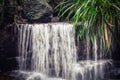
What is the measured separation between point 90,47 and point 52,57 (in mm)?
1242

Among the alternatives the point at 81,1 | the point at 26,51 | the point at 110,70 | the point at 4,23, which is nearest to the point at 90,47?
the point at 110,70

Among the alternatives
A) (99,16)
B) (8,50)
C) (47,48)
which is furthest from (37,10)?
(99,16)

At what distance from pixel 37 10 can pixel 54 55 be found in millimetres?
1671

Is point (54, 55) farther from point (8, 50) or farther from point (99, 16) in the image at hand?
point (99, 16)

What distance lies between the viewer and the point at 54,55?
8.32 metres

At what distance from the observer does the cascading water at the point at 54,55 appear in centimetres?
825

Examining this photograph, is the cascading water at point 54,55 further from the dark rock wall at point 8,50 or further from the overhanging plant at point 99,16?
the overhanging plant at point 99,16

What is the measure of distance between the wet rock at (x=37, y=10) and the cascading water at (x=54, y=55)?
630 millimetres

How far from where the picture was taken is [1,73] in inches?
332

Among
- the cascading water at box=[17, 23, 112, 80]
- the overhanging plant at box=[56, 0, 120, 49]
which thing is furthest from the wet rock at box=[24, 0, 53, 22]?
the overhanging plant at box=[56, 0, 120, 49]

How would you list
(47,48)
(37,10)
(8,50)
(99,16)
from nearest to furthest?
1. (99,16)
2. (47,48)
3. (8,50)
4. (37,10)

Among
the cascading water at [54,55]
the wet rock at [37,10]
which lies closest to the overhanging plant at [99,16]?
A: the cascading water at [54,55]

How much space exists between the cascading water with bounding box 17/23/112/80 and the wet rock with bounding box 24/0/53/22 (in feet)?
2.07

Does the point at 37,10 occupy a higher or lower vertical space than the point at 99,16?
higher
